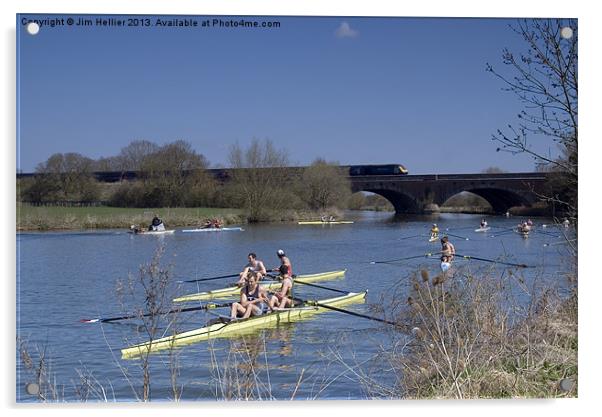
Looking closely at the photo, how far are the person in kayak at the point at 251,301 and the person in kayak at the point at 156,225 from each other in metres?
1.61

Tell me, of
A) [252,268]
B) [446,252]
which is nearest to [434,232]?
[446,252]

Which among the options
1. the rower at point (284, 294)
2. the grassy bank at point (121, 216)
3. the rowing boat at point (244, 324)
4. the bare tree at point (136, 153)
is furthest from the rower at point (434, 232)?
the bare tree at point (136, 153)

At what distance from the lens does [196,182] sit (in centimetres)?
822

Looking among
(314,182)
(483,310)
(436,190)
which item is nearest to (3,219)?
(314,182)

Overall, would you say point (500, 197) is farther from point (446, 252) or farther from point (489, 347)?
point (446, 252)

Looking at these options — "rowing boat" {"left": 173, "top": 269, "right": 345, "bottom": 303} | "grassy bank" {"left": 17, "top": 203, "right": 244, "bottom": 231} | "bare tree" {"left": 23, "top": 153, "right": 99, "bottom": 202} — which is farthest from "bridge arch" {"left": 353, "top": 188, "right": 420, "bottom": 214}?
"bare tree" {"left": 23, "top": 153, "right": 99, "bottom": 202}

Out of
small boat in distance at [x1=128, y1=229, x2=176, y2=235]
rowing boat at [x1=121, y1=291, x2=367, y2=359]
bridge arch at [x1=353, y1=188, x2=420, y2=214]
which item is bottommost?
rowing boat at [x1=121, y1=291, x2=367, y2=359]

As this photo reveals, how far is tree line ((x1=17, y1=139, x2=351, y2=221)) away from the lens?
7.47m

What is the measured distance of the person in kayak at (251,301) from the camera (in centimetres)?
1022

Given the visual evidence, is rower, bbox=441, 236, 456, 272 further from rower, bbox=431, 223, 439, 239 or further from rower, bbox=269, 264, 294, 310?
rower, bbox=269, 264, 294, 310

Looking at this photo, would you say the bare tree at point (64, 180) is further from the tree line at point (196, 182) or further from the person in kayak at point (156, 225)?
the person in kayak at point (156, 225)

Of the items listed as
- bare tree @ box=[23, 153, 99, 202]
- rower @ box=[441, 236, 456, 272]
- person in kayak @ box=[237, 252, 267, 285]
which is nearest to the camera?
bare tree @ box=[23, 153, 99, 202]

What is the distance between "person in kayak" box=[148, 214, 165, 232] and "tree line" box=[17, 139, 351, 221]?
0.30 m

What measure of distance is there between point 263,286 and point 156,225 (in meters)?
3.09
